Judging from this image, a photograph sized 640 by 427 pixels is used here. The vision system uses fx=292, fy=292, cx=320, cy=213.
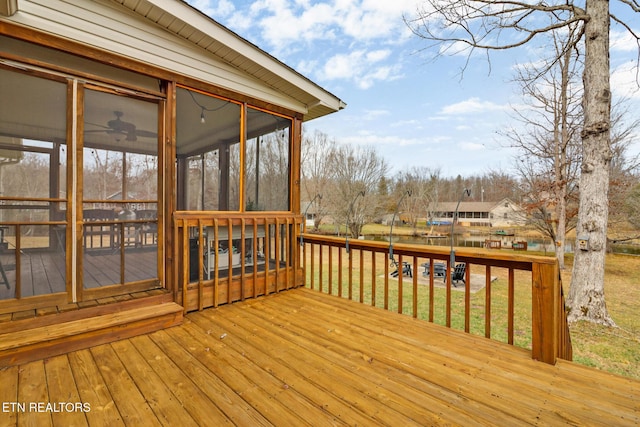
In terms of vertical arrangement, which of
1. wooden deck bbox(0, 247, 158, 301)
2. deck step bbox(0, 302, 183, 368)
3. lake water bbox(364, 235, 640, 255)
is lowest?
lake water bbox(364, 235, 640, 255)

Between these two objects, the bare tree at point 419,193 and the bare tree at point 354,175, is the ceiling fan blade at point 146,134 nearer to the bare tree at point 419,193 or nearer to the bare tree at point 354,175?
the bare tree at point 354,175

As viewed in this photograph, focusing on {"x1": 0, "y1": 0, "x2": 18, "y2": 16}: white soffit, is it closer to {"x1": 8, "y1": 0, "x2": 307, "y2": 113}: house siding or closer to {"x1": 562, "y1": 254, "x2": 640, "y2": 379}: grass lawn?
{"x1": 8, "y1": 0, "x2": 307, "y2": 113}: house siding

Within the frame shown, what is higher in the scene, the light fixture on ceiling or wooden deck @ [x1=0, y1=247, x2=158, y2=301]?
the light fixture on ceiling

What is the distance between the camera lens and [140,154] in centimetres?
302

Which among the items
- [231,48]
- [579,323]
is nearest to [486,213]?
[579,323]

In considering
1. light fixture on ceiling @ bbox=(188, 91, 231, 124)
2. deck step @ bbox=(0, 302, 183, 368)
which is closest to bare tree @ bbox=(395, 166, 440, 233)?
light fixture on ceiling @ bbox=(188, 91, 231, 124)

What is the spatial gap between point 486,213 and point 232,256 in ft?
133

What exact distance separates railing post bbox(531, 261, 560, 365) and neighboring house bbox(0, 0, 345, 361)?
277 cm

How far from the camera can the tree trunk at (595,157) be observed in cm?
507

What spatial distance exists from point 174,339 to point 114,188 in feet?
5.33

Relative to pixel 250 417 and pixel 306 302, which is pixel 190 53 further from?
pixel 250 417

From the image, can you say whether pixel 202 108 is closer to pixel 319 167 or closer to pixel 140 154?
pixel 140 154

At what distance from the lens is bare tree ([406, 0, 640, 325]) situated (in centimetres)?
511

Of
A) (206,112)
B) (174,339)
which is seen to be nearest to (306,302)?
(174,339)
